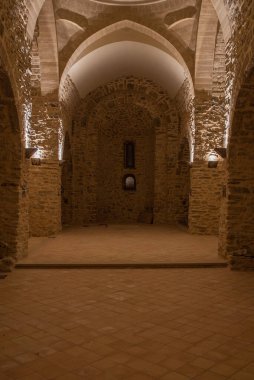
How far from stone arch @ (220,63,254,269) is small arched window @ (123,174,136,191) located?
9.54m

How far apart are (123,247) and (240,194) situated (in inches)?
128

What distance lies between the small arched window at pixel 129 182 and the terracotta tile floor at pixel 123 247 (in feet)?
13.9

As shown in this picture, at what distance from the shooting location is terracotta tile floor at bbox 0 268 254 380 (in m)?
3.17

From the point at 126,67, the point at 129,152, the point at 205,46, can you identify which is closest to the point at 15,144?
the point at 205,46

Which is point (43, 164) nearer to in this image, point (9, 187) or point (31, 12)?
point (9, 187)

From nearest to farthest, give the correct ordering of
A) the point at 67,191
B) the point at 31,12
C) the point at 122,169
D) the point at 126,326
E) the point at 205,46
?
1. the point at 126,326
2. the point at 31,12
3. the point at 205,46
4. the point at 67,191
5. the point at 122,169

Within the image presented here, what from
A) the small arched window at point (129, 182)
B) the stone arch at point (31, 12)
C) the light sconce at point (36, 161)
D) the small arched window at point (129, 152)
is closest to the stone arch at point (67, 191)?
the small arched window at point (129, 182)

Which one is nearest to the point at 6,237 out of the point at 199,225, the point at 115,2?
the point at 199,225

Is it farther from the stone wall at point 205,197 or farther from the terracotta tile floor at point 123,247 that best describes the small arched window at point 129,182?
the stone wall at point 205,197

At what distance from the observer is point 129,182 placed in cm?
1700

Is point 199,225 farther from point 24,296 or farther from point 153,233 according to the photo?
point 24,296

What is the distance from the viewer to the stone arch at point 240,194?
277 inches

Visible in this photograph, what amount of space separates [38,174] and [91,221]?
15.1 feet

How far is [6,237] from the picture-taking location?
279 inches
